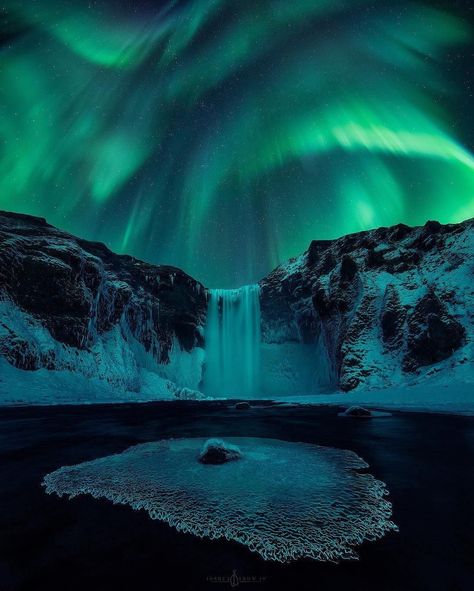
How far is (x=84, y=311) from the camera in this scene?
47406mm

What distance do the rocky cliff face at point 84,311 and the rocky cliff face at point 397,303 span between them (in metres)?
34.1

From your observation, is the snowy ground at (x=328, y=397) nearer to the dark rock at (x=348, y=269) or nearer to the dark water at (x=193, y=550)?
the dark water at (x=193, y=550)

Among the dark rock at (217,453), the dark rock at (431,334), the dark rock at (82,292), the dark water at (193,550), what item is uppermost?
the dark rock at (82,292)

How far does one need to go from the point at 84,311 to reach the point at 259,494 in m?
48.4

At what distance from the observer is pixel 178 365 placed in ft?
226

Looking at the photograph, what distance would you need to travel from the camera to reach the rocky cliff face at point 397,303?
118ft

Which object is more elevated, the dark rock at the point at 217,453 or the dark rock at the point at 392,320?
the dark rock at the point at 392,320

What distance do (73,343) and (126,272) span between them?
26.6 m

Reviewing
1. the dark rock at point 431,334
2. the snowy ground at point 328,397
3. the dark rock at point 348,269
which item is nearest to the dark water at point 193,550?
the snowy ground at point 328,397

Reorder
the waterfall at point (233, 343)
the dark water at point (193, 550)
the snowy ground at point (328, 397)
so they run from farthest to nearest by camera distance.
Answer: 1. the waterfall at point (233, 343)
2. the snowy ground at point (328, 397)
3. the dark water at point (193, 550)

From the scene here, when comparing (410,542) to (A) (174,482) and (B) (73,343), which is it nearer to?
(A) (174,482)

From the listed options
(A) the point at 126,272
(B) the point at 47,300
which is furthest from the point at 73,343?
(A) the point at 126,272

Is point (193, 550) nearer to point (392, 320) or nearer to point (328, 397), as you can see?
point (328, 397)

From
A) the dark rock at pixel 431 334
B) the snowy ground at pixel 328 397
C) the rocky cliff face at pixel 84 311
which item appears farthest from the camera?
the rocky cliff face at pixel 84 311
